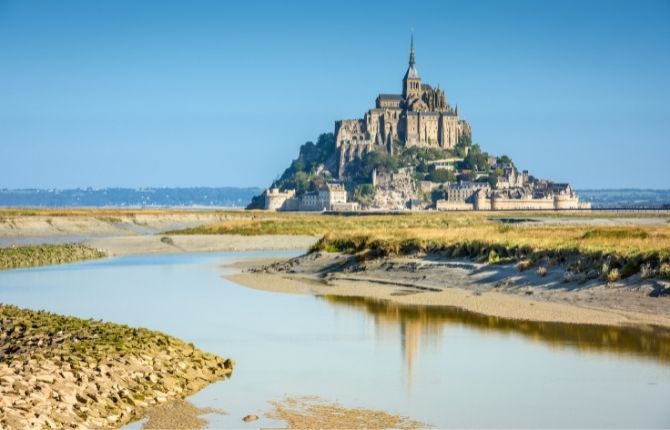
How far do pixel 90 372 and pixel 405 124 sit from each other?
147067 millimetres

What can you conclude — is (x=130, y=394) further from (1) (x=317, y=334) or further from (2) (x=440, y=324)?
(2) (x=440, y=324)

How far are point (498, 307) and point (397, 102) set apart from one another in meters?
143

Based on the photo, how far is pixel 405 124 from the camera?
158 m

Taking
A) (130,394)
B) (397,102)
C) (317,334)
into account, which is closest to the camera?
Answer: (130,394)

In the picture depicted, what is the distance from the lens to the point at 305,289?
26.3 meters

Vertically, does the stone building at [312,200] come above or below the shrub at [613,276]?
above

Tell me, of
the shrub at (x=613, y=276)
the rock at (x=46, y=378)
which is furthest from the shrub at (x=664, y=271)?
the rock at (x=46, y=378)

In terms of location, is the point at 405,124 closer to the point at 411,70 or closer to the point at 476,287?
the point at 411,70

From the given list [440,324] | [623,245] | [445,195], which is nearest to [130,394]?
[440,324]

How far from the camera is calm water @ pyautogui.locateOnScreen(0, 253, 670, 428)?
12.1 m

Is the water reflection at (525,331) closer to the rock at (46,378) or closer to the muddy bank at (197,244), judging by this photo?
the rock at (46,378)

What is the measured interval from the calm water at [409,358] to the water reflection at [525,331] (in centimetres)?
3

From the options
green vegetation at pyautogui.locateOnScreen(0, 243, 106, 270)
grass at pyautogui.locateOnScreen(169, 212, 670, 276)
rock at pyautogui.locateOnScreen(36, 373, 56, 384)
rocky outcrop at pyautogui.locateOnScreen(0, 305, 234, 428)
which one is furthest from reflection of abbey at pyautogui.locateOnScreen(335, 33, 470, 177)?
rock at pyautogui.locateOnScreen(36, 373, 56, 384)

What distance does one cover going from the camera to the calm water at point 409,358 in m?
12.1
